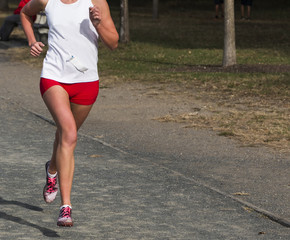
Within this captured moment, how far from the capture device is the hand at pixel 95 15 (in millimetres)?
5887

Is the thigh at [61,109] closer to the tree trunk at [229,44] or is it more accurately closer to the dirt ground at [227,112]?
the dirt ground at [227,112]

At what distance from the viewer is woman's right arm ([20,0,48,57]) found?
6359mm

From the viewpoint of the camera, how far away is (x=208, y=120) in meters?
11.6

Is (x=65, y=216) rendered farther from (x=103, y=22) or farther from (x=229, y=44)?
(x=229, y=44)

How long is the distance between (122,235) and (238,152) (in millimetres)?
3614

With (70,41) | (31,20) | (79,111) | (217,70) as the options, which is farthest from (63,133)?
(217,70)

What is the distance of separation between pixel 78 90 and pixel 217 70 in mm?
12271

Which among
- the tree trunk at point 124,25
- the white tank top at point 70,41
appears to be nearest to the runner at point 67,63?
the white tank top at point 70,41

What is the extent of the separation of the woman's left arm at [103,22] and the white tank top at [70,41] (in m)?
0.08

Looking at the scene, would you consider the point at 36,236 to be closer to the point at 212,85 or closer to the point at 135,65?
the point at 212,85

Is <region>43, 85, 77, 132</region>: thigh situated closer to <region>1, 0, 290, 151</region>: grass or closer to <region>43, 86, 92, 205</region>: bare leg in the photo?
<region>43, 86, 92, 205</region>: bare leg

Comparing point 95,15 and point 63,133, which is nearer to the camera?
point 95,15

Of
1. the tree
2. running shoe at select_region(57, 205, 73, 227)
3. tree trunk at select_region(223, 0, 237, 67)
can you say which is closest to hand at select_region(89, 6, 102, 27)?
running shoe at select_region(57, 205, 73, 227)

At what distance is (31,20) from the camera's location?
6730mm
